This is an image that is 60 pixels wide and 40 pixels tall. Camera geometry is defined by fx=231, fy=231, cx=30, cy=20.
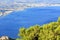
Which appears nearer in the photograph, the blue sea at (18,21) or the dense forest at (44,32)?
the dense forest at (44,32)

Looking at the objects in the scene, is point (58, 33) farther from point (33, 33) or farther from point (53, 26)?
point (33, 33)

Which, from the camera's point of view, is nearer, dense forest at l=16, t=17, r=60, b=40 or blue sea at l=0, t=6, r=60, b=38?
dense forest at l=16, t=17, r=60, b=40

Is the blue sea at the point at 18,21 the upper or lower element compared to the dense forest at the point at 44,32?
upper

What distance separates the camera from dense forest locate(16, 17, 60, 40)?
9.74 feet

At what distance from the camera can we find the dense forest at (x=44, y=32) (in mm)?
2969

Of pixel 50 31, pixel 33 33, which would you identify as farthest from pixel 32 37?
pixel 50 31

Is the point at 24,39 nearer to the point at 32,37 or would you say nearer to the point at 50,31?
the point at 32,37

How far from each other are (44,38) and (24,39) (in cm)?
30

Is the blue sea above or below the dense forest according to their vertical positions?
above

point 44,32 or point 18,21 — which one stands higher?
point 18,21

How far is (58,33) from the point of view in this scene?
9.70 ft

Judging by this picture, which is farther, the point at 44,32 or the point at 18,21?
the point at 18,21

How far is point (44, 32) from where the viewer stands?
311cm

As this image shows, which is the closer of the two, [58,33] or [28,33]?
[58,33]
